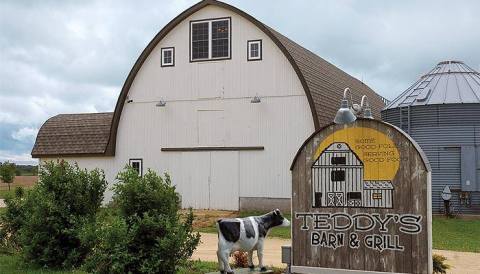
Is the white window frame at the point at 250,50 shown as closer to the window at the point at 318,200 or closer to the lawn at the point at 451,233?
the lawn at the point at 451,233

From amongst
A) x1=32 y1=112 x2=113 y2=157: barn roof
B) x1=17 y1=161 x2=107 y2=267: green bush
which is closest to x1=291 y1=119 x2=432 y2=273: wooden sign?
x1=17 y1=161 x2=107 y2=267: green bush

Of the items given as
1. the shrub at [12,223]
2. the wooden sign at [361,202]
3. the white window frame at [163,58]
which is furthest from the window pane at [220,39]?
the wooden sign at [361,202]

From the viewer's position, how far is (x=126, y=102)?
2808 centimetres

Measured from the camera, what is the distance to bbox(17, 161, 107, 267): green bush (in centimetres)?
1222

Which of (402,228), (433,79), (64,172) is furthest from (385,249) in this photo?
(433,79)

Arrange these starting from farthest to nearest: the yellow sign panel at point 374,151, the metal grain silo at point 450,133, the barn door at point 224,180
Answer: the barn door at point 224,180 → the metal grain silo at point 450,133 → the yellow sign panel at point 374,151

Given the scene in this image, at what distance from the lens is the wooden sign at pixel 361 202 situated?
10.1 metres

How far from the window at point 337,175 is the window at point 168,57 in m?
17.4

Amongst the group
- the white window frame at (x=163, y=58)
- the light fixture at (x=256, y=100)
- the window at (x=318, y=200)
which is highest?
the white window frame at (x=163, y=58)

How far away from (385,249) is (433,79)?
66.6ft

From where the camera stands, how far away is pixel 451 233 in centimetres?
2038

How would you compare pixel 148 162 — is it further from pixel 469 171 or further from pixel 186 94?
pixel 469 171

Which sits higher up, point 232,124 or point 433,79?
point 433,79

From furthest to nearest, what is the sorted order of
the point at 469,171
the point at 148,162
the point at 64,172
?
the point at 148,162, the point at 469,171, the point at 64,172
